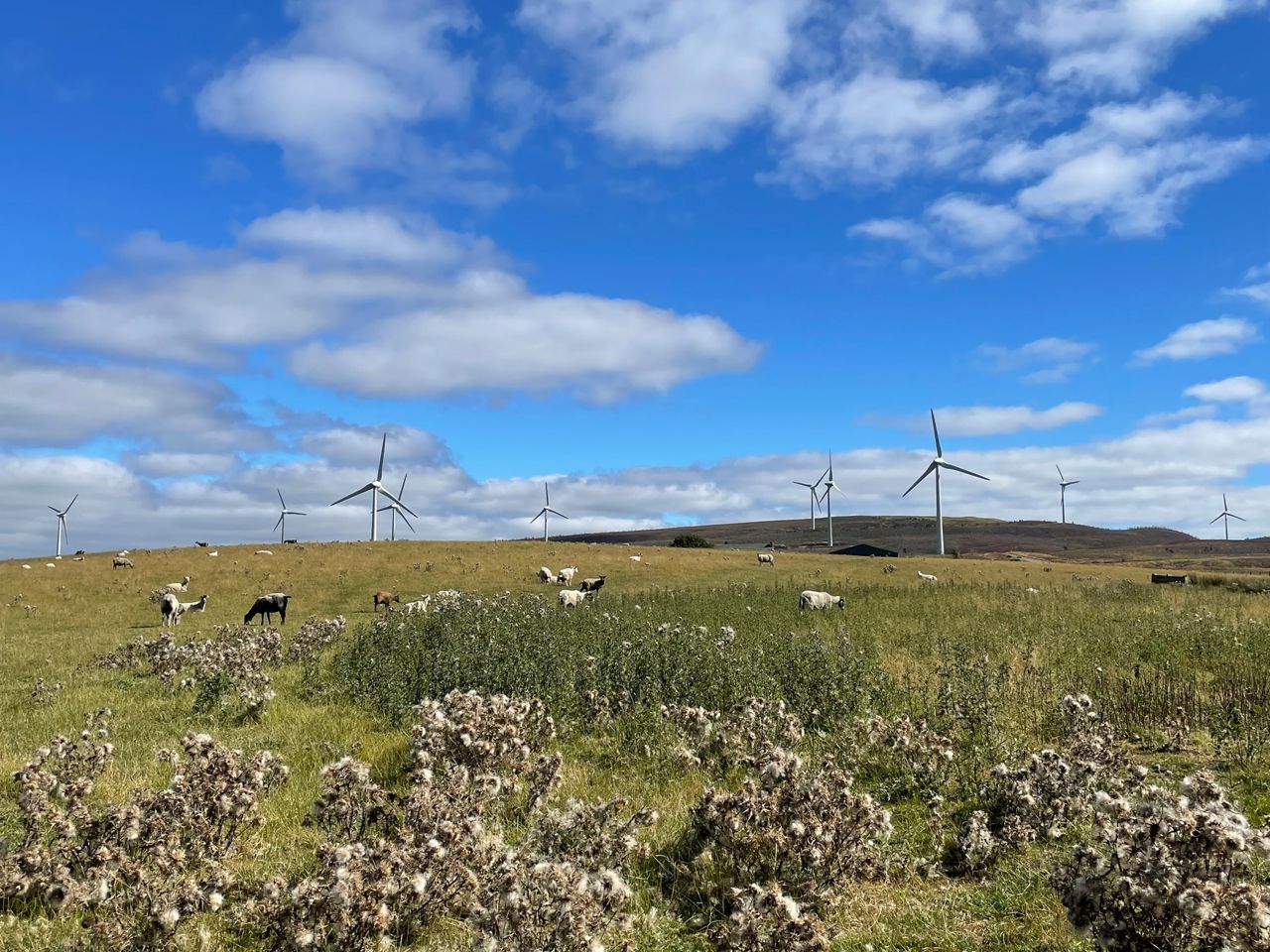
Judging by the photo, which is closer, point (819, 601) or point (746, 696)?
point (746, 696)

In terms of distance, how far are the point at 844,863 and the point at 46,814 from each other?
25.7 ft

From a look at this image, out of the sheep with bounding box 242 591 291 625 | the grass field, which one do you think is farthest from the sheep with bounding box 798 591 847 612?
the sheep with bounding box 242 591 291 625

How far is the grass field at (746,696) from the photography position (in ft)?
23.9

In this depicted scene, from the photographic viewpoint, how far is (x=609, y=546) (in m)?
67.6

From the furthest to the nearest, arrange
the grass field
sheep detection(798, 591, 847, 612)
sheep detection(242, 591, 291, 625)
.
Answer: sheep detection(242, 591, 291, 625) → sheep detection(798, 591, 847, 612) → the grass field

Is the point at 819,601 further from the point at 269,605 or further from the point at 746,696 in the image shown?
the point at 269,605

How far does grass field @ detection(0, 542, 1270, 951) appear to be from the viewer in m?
7.29

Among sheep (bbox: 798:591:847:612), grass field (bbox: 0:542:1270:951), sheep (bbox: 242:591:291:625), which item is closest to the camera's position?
grass field (bbox: 0:542:1270:951)

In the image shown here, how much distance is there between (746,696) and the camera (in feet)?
43.9

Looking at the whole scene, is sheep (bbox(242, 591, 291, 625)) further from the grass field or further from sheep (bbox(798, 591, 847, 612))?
sheep (bbox(798, 591, 847, 612))

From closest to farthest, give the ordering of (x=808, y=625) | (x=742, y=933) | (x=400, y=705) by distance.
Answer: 1. (x=742, y=933)
2. (x=400, y=705)
3. (x=808, y=625)

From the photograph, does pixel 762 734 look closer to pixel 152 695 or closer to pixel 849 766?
pixel 849 766

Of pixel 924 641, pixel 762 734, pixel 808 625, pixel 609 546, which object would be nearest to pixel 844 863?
pixel 762 734

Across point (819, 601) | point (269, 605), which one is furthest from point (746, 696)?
point (269, 605)
